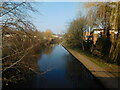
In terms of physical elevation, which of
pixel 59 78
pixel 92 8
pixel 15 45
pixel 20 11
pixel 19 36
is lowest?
pixel 59 78

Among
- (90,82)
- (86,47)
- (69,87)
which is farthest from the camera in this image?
(86,47)

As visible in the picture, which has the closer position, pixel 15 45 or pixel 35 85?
pixel 15 45

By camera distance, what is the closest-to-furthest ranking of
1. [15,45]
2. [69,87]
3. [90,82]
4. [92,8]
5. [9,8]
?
1. [9,8]
2. [15,45]
3. [69,87]
4. [90,82]
5. [92,8]

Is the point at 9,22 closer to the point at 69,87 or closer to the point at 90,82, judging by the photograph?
the point at 69,87

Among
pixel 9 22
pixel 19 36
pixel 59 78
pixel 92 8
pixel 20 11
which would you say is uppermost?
pixel 92 8

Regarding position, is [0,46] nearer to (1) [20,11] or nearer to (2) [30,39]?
(2) [30,39]

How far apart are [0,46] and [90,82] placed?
4.44 meters

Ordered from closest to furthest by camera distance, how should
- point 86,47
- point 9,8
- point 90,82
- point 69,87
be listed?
1. point 9,8
2. point 69,87
3. point 90,82
4. point 86,47

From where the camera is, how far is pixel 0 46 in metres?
2.68

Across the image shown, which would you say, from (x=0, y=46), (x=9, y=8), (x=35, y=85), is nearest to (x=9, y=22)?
(x=9, y=8)

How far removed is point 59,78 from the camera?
655 centimetres

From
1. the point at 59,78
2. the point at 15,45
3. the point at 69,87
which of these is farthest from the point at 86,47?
the point at 15,45

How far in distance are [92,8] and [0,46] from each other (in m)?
4.89

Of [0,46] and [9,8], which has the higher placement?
[9,8]
